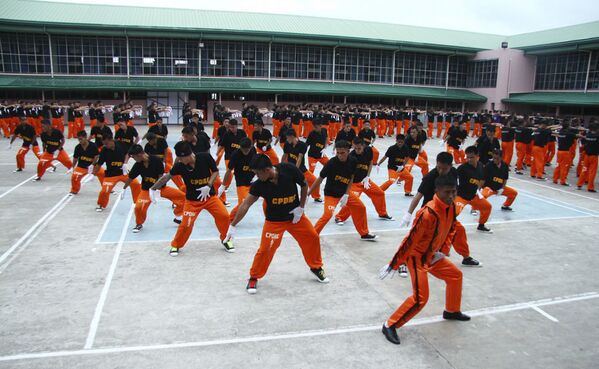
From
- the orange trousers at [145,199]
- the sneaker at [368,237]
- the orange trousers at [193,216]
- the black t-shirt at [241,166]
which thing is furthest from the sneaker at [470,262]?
the orange trousers at [145,199]

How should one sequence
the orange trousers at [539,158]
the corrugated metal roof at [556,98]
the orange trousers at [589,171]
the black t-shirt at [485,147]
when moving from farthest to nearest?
the corrugated metal roof at [556,98] < the orange trousers at [539,158] < the orange trousers at [589,171] < the black t-shirt at [485,147]

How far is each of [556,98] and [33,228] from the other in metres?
39.3

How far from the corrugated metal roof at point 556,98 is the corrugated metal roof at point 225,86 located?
372 centimetres

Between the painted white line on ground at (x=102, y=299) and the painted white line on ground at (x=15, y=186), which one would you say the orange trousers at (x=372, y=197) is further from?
the painted white line on ground at (x=15, y=186)

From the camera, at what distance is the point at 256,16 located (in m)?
43.9

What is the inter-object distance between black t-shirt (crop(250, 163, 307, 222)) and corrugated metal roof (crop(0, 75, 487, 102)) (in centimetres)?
3138

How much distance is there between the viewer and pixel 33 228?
398 inches

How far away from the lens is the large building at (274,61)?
119 feet

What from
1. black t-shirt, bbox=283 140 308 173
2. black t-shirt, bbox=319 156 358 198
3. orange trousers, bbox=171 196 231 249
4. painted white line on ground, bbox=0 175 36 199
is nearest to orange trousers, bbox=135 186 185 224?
orange trousers, bbox=171 196 231 249

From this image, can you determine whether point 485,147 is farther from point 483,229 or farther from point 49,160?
point 49,160

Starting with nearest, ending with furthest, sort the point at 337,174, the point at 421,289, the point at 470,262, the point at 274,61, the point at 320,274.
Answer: the point at 421,289
the point at 320,274
the point at 470,262
the point at 337,174
the point at 274,61

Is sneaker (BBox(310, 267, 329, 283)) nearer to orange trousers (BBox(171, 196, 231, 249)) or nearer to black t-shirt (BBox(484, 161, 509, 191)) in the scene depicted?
orange trousers (BBox(171, 196, 231, 249))

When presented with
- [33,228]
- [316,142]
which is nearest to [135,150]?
[33,228]

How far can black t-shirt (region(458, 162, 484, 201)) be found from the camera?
9.58 meters
